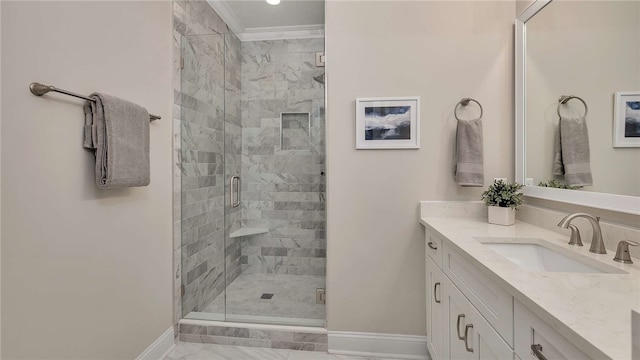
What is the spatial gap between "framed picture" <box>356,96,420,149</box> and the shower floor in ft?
3.87

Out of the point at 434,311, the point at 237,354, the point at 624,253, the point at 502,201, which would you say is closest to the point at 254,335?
the point at 237,354

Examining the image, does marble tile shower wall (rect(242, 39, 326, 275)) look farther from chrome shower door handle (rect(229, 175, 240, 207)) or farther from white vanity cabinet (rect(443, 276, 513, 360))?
white vanity cabinet (rect(443, 276, 513, 360))

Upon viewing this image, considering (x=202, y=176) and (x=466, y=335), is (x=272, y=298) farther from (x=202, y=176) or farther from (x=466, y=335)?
(x=466, y=335)

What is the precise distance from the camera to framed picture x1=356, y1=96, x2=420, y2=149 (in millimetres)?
1792

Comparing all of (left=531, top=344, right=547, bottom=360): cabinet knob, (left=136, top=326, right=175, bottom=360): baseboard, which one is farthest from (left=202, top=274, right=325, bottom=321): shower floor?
(left=531, top=344, right=547, bottom=360): cabinet knob

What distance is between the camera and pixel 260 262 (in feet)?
9.16

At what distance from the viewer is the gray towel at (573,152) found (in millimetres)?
1249

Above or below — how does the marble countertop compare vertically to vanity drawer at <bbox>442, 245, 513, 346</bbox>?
above

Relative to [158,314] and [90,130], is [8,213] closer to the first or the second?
[90,130]

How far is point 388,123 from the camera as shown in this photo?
1803 millimetres

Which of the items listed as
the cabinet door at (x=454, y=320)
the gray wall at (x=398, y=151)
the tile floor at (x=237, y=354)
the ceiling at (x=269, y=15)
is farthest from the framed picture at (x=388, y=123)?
the tile floor at (x=237, y=354)

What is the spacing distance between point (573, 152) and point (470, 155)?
0.47m

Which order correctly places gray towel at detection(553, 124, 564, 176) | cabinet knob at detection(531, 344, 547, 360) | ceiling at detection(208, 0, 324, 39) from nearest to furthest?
cabinet knob at detection(531, 344, 547, 360) → gray towel at detection(553, 124, 564, 176) → ceiling at detection(208, 0, 324, 39)

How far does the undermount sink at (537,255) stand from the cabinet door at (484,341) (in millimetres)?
398
